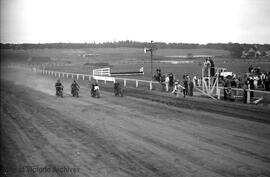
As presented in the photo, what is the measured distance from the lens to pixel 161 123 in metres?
12.6

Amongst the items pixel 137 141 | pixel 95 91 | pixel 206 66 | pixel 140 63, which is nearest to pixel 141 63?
pixel 140 63

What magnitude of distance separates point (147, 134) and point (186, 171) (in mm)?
3661

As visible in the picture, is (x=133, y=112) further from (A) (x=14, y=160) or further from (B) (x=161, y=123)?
(A) (x=14, y=160)

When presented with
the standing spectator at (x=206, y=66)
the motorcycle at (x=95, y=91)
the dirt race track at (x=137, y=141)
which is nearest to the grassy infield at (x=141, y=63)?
the standing spectator at (x=206, y=66)

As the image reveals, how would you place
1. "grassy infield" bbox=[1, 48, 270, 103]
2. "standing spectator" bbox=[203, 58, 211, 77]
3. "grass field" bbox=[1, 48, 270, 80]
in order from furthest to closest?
"grass field" bbox=[1, 48, 270, 80] < "grassy infield" bbox=[1, 48, 270, 103] < "standing spectator" bbox=[203, 58, 211, 77]

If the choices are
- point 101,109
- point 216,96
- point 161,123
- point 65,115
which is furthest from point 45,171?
point 216,96

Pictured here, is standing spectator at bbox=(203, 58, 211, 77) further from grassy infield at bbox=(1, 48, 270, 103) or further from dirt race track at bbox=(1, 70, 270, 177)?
dirt race track at bbox=(1, 70, 270, 177)

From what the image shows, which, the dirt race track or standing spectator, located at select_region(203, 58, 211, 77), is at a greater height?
standing spectator, located at select_region(203, 58, 211, 77)

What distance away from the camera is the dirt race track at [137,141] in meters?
7.51

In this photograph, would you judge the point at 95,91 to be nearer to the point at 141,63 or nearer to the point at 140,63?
the point at 141,63

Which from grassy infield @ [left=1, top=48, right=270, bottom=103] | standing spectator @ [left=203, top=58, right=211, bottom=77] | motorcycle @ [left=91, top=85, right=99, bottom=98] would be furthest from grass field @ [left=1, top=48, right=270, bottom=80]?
motorcycle @ [left=91, top=85, right=99, bottom=98]

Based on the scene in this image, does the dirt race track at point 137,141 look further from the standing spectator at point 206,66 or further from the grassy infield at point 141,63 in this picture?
the grassy infield at point 141,63

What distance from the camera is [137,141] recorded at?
9.91m

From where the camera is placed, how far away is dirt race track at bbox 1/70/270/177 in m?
7.51
